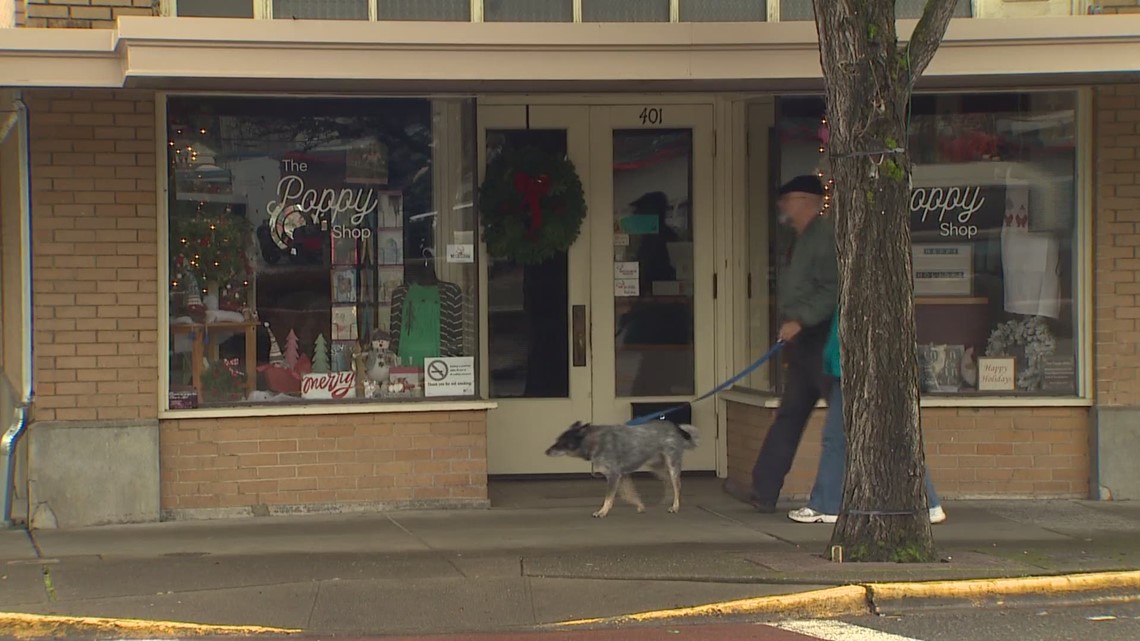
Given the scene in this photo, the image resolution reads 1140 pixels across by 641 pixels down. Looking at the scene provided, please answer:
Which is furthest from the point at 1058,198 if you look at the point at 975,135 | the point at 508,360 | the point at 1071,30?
the point at 508,360

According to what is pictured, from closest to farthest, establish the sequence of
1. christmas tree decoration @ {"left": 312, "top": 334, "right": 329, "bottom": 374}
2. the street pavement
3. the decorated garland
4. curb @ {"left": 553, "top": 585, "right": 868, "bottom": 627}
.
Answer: the street pavement
curb @ {"left": 553, "top": 585, "right": 868, "bottom": 627}
christmas tree decoration @ {"left": 312, "top": 334, "right": 329, "bottom": 374}
the decorated garland

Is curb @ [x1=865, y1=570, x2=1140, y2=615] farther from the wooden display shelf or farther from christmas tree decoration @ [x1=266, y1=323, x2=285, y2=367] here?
the wooden display shelf

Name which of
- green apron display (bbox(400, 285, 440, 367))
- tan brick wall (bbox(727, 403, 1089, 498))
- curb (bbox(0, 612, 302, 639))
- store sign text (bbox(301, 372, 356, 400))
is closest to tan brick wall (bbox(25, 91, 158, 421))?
store sign text (bbox(301, 372, 356, 400))

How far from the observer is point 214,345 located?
341 inches

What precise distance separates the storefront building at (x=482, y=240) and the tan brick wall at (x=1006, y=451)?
20 millimetres

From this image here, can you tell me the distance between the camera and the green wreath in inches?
369

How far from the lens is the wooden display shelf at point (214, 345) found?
8570mm

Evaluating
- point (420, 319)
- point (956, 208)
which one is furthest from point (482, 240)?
point (956, 208)

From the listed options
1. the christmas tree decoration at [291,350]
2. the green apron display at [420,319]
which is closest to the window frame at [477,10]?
the green apron display at [420,319]

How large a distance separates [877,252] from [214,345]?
179 inches

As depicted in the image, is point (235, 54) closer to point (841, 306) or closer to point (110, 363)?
point (110, 363)

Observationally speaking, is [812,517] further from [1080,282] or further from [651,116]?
[651,116]

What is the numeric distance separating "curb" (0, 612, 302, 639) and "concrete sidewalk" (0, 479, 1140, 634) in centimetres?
10

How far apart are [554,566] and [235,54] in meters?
3.60
